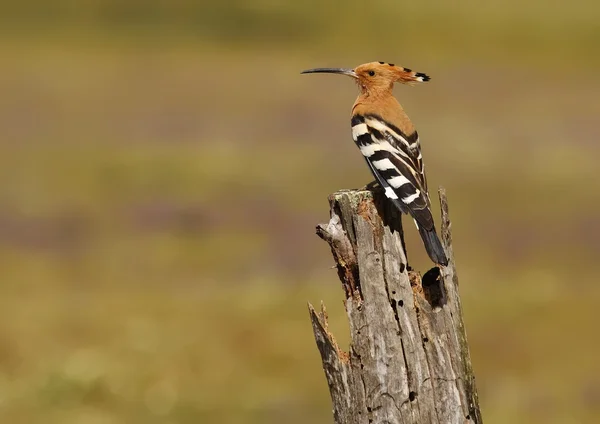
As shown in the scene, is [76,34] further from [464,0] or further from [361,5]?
[464,0]

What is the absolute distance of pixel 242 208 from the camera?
28.2 meters

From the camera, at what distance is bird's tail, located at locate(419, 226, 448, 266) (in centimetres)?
630

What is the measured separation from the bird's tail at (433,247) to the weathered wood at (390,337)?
106 mm

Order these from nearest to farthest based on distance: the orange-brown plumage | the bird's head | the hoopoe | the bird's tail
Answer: the bird's tail
the hoopoe
the orange-brown plumage
the bird's head

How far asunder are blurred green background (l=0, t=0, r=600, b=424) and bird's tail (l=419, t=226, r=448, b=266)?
25.5 ft

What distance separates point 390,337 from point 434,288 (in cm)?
38

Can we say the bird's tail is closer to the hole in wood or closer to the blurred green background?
the hole in wood

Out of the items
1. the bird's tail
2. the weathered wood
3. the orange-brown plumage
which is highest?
the orange-brown plumage

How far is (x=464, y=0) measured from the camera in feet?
235

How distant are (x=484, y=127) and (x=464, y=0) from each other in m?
→ 31.2

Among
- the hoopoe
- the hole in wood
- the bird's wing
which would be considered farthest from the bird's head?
the hole in wood

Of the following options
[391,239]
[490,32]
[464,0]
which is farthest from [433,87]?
[391,239]

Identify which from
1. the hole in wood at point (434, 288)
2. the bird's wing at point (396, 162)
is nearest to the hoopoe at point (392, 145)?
the bird's wing at point (396, 162)

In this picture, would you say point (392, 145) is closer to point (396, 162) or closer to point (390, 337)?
point (396, 162)
